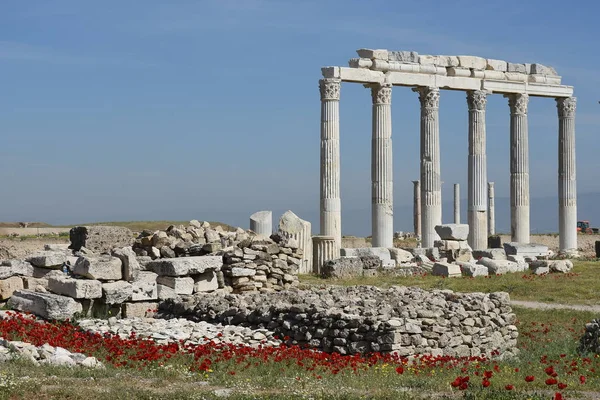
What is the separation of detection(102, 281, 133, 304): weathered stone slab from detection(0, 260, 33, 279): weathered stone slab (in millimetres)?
3417

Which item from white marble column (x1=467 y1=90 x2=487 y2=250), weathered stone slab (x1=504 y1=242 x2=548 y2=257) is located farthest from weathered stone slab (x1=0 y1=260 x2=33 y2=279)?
white marble column (x1=467 y1=90 x2=487 y2=250)

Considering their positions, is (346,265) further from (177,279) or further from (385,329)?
(385,329)

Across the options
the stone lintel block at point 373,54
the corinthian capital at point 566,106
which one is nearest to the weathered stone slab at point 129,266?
the stone lintel block at point 373,54

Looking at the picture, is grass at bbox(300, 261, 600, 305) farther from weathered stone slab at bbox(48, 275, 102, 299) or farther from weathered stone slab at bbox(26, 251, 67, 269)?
weathered stone slab at bbox(48, 275, 102, 299)

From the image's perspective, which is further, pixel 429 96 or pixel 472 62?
pixel 472 62

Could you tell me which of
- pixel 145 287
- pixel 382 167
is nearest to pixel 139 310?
pixel 145 287

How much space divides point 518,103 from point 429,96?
19.8ft

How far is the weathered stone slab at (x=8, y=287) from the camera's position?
2225cm

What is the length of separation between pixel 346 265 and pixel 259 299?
1255 centimetres

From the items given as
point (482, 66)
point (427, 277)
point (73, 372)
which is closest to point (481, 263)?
point (427, 277)

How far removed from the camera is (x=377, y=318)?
55.0ft

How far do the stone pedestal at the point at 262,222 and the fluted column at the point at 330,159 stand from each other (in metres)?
6.34

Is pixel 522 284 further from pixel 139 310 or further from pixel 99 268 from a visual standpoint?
pixel 99 268

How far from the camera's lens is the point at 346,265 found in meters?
32.5
